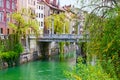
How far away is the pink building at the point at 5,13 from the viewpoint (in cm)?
4644

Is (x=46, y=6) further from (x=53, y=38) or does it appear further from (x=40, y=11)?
(x=53, y=38)

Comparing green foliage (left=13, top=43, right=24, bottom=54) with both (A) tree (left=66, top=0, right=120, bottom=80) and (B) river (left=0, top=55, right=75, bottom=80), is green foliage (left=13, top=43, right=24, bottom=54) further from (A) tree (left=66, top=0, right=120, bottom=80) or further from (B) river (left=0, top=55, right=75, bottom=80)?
(A) tree (left=66, top=0, right=120, bottom=80)

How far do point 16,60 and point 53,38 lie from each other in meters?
8.30

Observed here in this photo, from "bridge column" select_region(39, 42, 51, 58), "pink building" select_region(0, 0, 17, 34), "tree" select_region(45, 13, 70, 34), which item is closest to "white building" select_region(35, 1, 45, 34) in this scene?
"tree" select_region(45, 13, 70, 34)

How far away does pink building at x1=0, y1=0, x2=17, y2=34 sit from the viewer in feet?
152

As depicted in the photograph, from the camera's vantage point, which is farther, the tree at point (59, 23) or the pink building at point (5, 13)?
the tree at point (59, 23)

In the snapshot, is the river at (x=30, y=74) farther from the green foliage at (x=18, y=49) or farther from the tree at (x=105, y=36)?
the tree at (x=105, y=36)

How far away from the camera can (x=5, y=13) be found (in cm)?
4738

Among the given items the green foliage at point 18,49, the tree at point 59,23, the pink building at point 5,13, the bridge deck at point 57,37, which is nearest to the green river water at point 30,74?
the green foliage at point 18,49

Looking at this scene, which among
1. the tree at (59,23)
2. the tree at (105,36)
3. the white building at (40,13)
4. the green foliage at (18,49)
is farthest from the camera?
the white building at (40,13)

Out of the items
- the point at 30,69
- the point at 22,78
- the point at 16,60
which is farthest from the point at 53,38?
the point at 22,78

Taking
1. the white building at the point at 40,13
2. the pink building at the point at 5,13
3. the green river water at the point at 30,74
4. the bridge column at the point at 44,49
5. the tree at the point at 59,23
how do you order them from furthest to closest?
the white building at the point at 40,13
the tree at the point at 59,23
the bridge column at the point at 44,49
the pink building at the point at 5,13
the green river water at the point at 30,74

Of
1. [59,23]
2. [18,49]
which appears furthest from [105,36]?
[59,23]

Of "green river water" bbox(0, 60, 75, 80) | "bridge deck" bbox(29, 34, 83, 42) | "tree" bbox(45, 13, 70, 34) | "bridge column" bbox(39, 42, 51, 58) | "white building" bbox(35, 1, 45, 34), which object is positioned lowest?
"green river water" bbox(0, 60, 75, 80)
